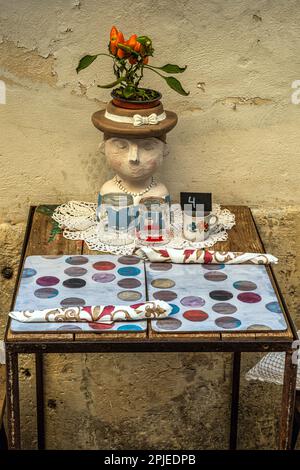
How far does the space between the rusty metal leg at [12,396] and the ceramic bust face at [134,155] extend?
26.0 inches

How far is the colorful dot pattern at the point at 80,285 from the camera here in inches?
83.7

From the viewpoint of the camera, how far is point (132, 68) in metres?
2.48

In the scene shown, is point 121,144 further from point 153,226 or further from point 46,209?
point 46,209

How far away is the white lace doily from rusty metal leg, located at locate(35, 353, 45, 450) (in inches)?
22.3

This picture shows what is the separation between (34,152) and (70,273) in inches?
21.9

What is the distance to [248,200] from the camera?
2846 mm

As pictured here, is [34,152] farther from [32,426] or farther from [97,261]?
[32,426]

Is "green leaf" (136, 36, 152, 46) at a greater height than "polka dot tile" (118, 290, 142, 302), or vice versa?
"green leaf" (136, 36, 152, 46)

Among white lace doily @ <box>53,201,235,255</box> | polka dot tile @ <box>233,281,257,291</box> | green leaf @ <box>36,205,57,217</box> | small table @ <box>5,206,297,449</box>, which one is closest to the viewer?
small table @ <box>5,206,297,449</box>

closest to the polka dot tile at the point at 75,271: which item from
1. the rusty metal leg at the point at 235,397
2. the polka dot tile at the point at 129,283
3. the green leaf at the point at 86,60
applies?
the polka dot tile at the point at 129,283


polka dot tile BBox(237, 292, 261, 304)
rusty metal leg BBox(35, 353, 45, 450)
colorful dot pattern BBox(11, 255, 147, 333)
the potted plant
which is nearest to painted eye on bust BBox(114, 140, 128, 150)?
the potted plant

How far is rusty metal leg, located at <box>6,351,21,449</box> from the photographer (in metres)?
2.12

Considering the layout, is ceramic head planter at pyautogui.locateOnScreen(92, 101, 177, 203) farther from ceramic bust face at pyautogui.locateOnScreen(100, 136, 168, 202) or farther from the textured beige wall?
the textured beige wall

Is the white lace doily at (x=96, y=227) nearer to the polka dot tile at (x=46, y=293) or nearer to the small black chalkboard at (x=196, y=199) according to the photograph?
the small black chalkboard at (x=196, y=199)
